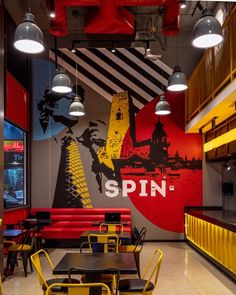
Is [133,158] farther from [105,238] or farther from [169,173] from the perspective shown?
[105,238]

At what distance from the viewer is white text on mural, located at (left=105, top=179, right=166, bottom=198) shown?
10.7m

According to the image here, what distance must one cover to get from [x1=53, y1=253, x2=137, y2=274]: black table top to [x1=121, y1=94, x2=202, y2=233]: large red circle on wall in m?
6.28

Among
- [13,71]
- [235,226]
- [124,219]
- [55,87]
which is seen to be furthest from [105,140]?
[235,226]

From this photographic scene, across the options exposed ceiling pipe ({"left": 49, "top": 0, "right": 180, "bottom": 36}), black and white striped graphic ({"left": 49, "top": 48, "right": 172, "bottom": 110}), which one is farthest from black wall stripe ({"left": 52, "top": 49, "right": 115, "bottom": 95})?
exposed ceiling pipe ({"left": 49, "top": 0, "right": 180, "bottom": 36})

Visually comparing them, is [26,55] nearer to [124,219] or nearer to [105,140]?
[105,140]

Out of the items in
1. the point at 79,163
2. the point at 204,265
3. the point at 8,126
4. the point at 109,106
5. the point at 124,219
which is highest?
the point at 109,106

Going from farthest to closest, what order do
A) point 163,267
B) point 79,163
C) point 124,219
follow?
point 79,163 → point 124,219 → point 163,267

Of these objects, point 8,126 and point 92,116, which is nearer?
point 8,126

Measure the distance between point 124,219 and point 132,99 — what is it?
3.34 m

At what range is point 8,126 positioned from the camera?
374 inches

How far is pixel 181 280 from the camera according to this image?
649 centimetres

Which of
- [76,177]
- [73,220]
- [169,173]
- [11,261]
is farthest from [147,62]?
[11,261]

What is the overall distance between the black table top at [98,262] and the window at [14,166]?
16.7 ft

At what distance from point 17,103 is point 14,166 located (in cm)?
161
